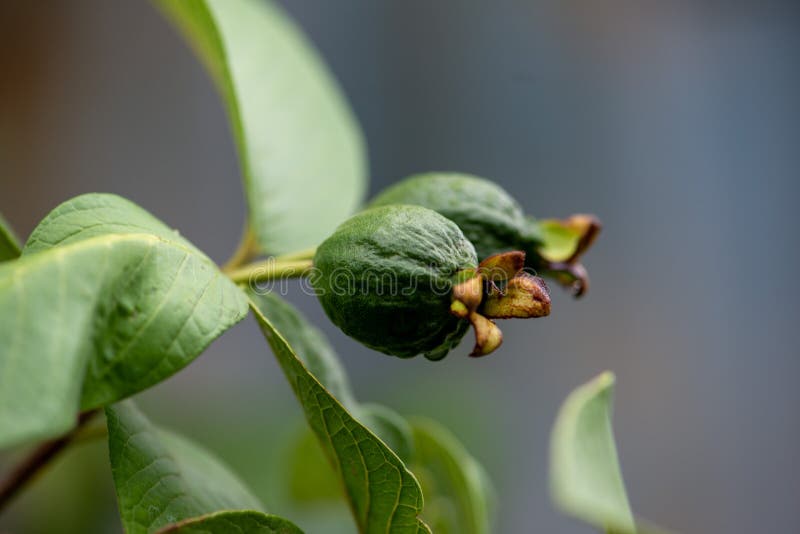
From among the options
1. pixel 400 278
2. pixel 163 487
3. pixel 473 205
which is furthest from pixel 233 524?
pixel 473 205

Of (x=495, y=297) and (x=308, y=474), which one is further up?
(x=495, y=297)

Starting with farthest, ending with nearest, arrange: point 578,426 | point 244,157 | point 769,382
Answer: point 769,382, point 244,157, point 578,426

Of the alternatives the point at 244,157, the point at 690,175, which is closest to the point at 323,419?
the point at 244,157

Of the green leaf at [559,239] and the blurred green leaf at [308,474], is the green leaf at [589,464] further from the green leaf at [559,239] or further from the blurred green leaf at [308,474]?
the blurred green leaf at [308,474]

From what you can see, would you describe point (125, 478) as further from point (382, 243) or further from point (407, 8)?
point (407, 8)

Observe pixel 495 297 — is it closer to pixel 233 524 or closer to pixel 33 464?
pixel 233 524

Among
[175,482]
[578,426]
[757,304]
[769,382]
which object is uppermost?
[578,426]
